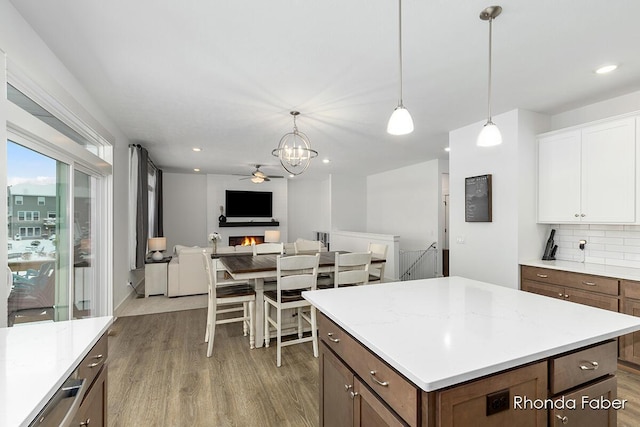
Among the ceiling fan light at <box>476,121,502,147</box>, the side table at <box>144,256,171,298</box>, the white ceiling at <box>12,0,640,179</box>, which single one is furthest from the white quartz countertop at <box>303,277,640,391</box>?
the side table at <box>144,256,171,298</box>

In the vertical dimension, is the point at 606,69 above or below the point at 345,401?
above

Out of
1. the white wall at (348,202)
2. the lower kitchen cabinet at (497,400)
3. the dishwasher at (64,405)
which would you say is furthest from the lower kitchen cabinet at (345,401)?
the white wall at (348,202)

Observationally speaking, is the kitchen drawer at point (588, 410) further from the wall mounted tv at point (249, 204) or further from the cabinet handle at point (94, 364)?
the wall mounted tv at point (249, 204)

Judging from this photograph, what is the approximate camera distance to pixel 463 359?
1005 mm

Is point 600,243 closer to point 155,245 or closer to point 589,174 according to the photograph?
point 589,174

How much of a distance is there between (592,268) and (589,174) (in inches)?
36.6

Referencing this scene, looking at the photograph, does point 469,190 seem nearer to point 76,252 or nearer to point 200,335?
point 200,335

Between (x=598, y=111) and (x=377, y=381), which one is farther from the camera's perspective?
(x=598, y=111)

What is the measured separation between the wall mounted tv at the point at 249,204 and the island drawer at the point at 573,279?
6.85 m

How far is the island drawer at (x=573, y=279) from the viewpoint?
2.67 meters

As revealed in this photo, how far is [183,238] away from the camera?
27.7 ft

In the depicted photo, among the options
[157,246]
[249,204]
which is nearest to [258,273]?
[157,246]

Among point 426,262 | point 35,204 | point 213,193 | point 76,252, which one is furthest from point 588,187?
point 213,193

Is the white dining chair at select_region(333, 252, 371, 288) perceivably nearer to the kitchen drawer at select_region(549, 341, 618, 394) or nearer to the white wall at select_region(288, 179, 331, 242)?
the kitchen drawer at select_region(549, 341, 618, 394)
